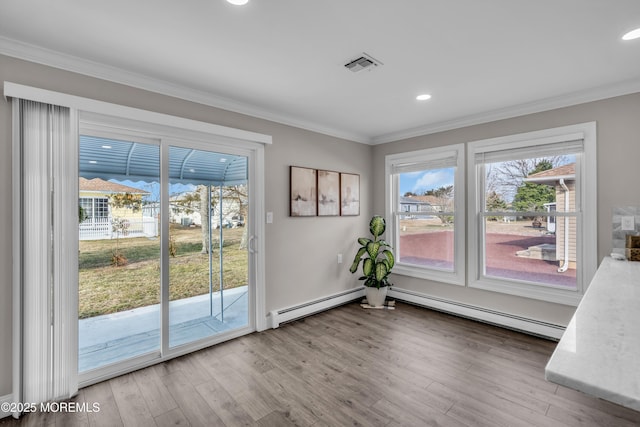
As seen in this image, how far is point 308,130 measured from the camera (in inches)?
153

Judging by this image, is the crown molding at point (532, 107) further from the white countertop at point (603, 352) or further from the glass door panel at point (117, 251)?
the glass door panel at point (117, 251)

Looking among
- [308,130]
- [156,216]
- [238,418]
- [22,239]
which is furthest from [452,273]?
[22,239]

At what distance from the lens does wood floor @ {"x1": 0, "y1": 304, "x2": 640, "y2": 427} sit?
1969 millimetres

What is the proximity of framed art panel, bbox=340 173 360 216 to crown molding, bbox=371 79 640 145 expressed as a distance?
2.96 ft

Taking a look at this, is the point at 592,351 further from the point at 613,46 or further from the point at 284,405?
the point at 613,46

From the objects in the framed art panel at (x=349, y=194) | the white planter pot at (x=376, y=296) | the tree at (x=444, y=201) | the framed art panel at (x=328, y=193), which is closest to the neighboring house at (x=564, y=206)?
the tree at (x=444, y=201)

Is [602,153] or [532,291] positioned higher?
[602,153]

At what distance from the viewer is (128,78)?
248 centimetres

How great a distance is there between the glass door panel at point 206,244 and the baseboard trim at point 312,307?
36cm

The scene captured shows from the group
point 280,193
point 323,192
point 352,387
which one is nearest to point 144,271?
point 280,193

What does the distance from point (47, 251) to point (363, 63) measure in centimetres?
269

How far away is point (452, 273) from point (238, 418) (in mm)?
3062

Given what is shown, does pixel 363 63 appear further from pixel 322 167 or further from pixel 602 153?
pixel 602 153

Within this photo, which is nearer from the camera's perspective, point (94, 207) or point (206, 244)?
point (94, 207)
